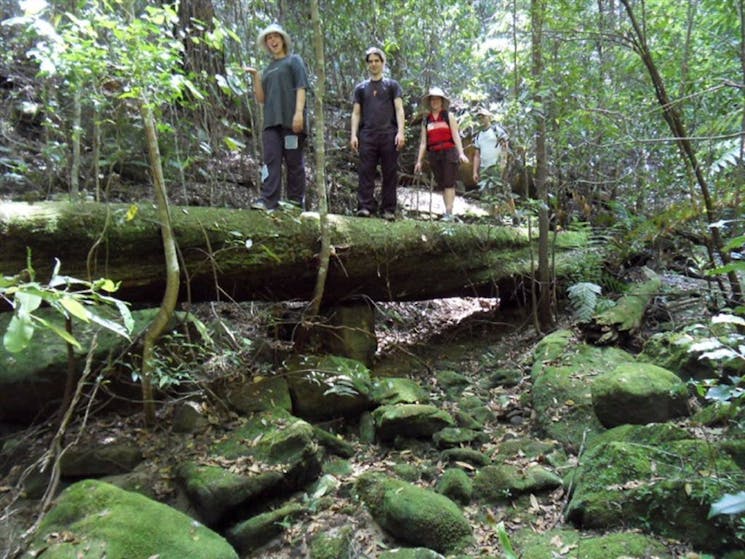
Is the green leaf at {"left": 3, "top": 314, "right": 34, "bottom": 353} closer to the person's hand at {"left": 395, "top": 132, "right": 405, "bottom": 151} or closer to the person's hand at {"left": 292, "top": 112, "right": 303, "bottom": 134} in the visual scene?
the person's hand at {"left": 292, "top": 112, "right": 303, "bottom": 134}

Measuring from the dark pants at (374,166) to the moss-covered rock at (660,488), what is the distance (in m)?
4.01

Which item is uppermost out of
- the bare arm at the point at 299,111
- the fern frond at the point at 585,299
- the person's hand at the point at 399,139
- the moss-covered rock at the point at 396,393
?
the bare arm at the point at 299,111

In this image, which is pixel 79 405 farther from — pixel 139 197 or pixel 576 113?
pixel 576 113

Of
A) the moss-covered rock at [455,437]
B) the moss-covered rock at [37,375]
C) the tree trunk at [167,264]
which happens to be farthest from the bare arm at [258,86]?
the moss-covered rock at [455,437]

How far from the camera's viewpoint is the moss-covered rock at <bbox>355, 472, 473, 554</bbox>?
3293 mm

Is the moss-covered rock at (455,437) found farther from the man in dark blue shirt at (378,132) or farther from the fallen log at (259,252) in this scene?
the man in dark blue shirt at (378,132)

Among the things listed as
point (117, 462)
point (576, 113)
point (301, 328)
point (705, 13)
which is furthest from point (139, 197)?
point (705, 13)

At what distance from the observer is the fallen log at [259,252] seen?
4.00 metres

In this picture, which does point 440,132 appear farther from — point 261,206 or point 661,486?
point 661,486

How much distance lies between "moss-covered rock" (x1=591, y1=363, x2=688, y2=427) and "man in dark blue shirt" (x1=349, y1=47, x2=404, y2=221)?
323 centimetres

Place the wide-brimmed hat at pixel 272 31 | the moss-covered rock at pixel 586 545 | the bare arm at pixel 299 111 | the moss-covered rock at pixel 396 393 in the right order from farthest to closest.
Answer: the wide-brimmed hat at pixel 272 31
the bare arm at pixel 299 111
the moss-covered rock at pixel 396 393
the moss-covered rock at pixel 586 545

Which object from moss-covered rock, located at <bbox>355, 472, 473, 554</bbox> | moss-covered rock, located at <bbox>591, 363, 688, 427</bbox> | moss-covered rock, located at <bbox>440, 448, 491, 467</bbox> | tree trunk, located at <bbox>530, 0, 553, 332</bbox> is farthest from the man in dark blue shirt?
moss-covered rock, located at <bbox>355, 472, 473, 554</bbox>

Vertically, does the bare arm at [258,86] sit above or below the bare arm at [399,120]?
above

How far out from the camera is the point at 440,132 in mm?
6883
